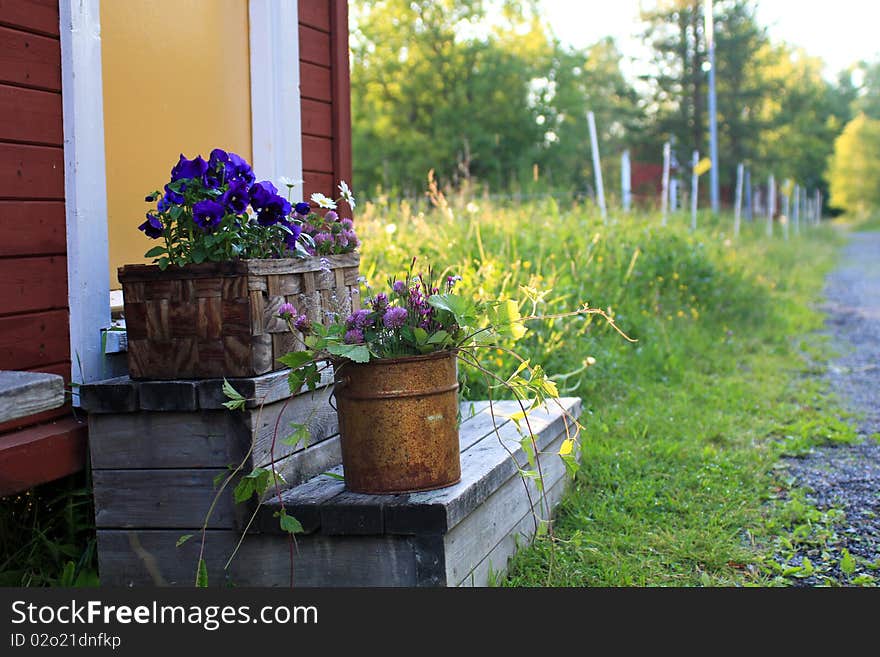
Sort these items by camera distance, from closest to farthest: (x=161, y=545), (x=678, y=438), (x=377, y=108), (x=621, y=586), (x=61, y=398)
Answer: (x=61, y=398)
(x=161, y=545)
(x=621, y=586)
(x=678, y=438)
(x=377, y=108)

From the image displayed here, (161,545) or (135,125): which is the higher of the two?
(135,125)

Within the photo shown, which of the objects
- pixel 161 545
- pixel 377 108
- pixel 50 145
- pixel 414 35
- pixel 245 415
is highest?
pixel 414 35

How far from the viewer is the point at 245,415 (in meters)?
2.59

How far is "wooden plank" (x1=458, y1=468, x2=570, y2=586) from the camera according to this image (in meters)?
2.70

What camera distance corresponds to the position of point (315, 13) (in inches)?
160

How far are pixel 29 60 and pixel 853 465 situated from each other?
3.74 metres

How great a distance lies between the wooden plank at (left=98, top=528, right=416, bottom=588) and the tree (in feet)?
204

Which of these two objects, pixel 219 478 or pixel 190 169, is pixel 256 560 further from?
pixel 190 169

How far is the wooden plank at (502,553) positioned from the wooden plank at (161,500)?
0.66 metres

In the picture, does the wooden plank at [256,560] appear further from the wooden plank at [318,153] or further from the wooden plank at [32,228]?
the wooden plank at [318,153]

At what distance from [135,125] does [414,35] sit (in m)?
32.6

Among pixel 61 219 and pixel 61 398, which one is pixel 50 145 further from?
pixel 61 398

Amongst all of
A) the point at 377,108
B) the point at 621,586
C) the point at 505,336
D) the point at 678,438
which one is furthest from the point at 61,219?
the point at 377,108

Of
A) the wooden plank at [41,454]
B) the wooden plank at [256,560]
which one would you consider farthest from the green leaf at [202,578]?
the wooden plank at [41,454]
